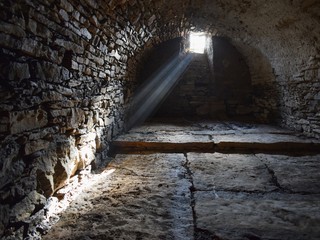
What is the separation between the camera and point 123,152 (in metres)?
3.85

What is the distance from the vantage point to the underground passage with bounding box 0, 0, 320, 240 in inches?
62.9

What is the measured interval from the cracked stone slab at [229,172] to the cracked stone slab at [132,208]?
23cm

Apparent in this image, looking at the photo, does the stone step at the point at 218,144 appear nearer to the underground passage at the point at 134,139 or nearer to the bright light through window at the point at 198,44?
the underground passage at the point at 134,139

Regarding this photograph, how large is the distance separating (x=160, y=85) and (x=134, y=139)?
331cm

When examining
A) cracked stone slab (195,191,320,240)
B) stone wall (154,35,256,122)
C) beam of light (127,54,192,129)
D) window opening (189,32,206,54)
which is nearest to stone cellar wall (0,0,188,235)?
cracked stone slab (195,191,320,240)

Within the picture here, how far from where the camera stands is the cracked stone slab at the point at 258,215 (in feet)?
5.44

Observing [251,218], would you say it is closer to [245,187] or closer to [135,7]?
[245,187]

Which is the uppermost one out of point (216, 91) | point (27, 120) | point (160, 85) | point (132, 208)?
point (160, 85)

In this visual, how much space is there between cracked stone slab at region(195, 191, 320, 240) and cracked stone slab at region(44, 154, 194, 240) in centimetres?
18

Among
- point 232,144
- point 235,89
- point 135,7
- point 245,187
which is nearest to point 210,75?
point 235,89

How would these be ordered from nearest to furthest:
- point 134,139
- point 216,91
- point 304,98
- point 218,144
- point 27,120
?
point 27,120, point 218,144, point 134,139, point 304,98, point 216,91

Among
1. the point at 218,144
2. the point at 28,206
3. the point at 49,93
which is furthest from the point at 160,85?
the point at 28,206

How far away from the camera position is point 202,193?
2.33 metres

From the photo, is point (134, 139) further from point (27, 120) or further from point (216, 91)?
point (216, 91)
